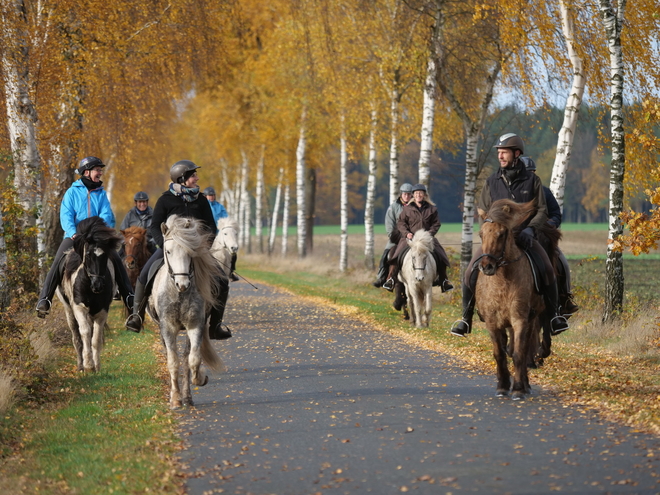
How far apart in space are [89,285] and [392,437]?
5880 millimetres

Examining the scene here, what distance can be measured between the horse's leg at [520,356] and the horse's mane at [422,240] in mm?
7571

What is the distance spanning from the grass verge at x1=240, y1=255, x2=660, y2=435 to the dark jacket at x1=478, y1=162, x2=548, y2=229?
210 cm

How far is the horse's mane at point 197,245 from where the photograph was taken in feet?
31.2

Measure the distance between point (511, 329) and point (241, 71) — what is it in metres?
36.6

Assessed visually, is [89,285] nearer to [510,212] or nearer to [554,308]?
[510,212]

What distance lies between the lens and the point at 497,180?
34.0ft

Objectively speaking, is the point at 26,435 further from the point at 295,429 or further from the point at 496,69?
the point at 496,69

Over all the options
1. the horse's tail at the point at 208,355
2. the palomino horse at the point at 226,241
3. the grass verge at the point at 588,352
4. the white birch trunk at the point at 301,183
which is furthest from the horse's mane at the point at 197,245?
the white birch trunk at the point at 301,183

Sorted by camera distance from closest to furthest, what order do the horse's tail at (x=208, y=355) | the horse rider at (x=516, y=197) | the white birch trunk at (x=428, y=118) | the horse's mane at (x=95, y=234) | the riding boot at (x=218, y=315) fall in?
the horse rider at (x=516, y=197), the horse's tail at (x=208, y=355), the riding boot at (x=218, y=315), the horse's mane at (x=95, y=234), the white birch trunk at (x=428, y=118)

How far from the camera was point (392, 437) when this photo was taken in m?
7.52

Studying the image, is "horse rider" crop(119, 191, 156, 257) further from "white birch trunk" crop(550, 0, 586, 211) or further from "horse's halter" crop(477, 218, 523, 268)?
"horse's halter" crop(477, 218, 523, 268)

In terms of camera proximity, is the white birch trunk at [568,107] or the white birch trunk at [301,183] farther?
the white birch trunk at [301,183]

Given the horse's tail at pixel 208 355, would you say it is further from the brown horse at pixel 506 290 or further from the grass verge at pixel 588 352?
the grass verge at pixel 588 352

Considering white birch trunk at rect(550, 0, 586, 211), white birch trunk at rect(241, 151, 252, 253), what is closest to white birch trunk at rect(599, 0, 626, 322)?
white birch trunk at rect(550, 0, 586, 211)
